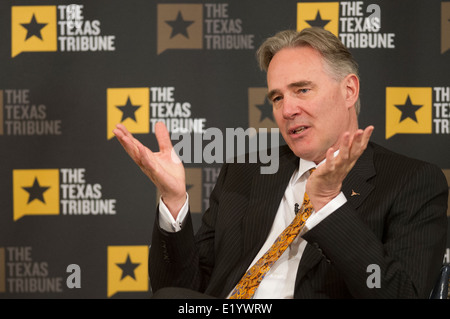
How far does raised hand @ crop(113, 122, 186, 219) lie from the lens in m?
1.50

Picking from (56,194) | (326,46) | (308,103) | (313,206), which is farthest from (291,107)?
(56,194)

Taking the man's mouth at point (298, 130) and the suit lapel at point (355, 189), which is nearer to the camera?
the suit lapel at point (355, 189)

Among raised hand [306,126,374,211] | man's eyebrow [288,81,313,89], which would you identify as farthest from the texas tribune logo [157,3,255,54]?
raised hand [306,126,374,211]

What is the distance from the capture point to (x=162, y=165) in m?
1.57

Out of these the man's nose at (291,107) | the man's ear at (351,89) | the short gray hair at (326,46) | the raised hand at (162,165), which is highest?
the short gray hair at (326,46)

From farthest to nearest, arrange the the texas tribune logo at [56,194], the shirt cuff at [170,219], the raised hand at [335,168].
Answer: the the texas tribune logo at [56,194]
the shirt cuff at [170,219]
the raised hand at [335,168]

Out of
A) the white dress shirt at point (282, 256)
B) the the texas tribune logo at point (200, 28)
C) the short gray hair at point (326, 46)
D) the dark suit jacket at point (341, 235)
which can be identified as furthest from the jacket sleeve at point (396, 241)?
the the texas tribune logo at point (200, 28)

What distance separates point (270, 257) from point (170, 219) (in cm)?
34

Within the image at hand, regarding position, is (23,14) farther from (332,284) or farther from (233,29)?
(332,284)

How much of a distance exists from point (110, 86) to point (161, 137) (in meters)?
1.13

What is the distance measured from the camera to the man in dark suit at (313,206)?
132cm

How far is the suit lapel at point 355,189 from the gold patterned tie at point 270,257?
0.07m

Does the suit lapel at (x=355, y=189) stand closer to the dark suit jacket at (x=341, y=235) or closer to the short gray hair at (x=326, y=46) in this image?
the dark suit jacket at (x=341, y=235)

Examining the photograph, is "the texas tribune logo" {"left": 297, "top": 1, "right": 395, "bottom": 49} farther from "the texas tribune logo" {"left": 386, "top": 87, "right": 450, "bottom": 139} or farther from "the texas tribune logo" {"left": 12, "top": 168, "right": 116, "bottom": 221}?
"the texas tribune logo" {"left": 12, "top": 168, "right": 116, "bottom": 221}
